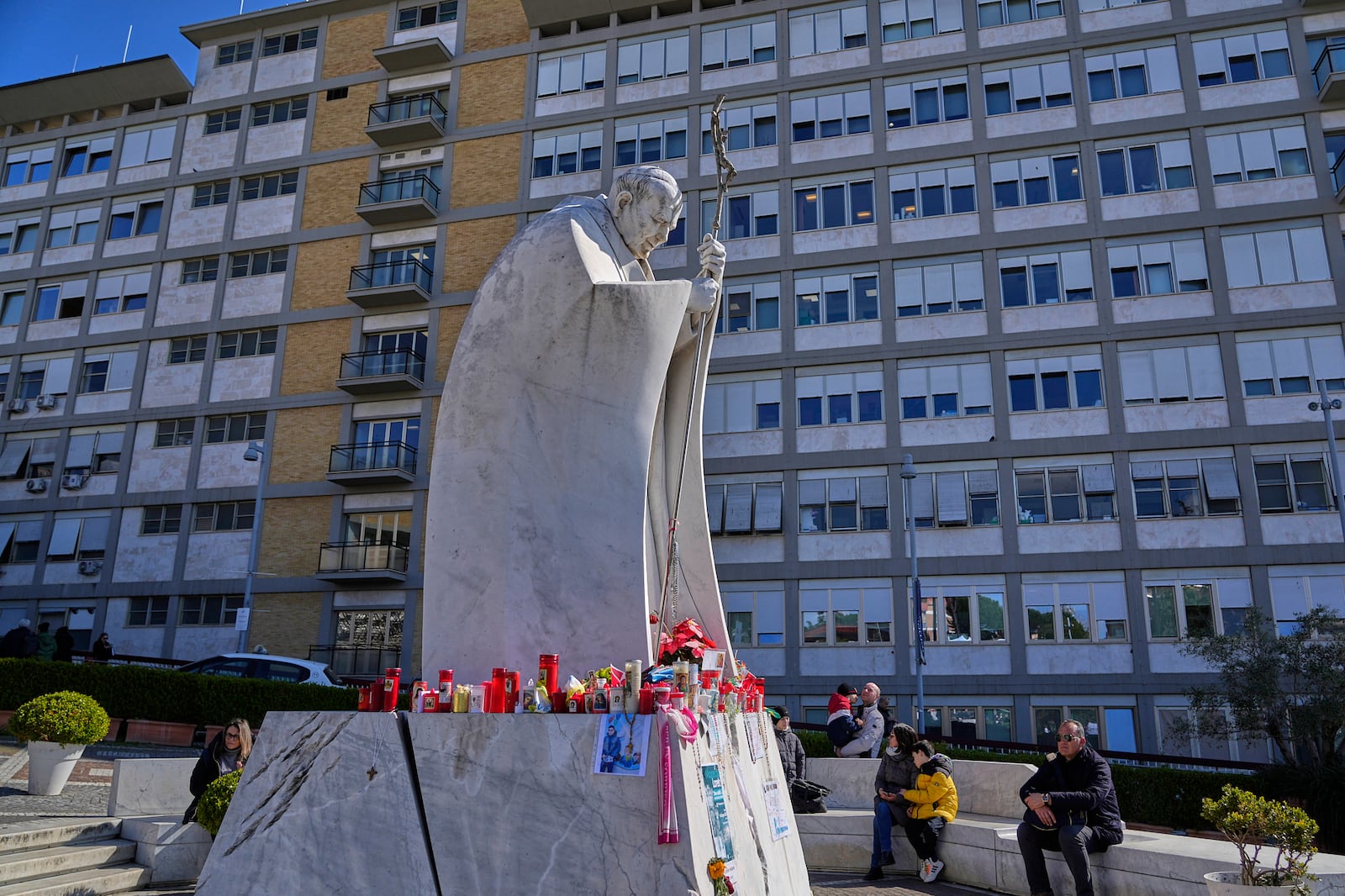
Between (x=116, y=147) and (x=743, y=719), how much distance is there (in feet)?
146

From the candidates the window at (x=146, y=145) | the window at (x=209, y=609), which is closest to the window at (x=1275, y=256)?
the window at (x=209, y=609)

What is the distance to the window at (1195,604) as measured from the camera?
1105 inches

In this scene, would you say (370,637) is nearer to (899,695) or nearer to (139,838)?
(899,695)

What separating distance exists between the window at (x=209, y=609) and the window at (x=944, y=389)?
911 inches

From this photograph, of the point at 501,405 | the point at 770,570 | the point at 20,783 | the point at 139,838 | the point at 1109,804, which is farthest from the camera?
the point at 770,570

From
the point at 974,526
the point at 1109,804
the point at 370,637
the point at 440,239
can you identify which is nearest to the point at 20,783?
the point at 1109,804

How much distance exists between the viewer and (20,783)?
13.4 meters

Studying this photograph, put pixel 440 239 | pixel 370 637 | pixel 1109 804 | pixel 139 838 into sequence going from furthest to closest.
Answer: pixel 440 239, pixel 370 637, pixel 139 838, pixel 1109 804

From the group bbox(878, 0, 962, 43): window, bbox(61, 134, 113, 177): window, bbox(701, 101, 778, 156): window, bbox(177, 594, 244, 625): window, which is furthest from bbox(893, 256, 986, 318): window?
bbox(61, 134, 113, 177): window

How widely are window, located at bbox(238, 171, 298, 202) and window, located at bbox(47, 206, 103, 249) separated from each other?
6725 millimetres

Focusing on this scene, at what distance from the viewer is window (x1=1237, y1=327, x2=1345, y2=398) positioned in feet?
95.0

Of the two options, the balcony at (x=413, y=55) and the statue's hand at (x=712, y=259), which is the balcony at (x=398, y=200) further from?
the statue's hand at (x=712, y=259)

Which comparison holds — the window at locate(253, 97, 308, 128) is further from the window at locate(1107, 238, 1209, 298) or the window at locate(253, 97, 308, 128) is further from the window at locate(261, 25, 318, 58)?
the window at locate(1107, 238, 1209, 298)

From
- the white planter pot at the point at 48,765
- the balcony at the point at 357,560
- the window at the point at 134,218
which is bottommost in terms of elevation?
the white planter pot at the point at 48,765
